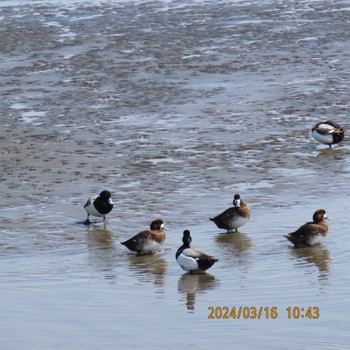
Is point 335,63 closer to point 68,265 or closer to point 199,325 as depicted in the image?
point 68,265

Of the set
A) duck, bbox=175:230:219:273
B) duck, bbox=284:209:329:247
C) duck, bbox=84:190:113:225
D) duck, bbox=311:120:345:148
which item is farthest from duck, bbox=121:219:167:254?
duck, bbox=311:120:345:148

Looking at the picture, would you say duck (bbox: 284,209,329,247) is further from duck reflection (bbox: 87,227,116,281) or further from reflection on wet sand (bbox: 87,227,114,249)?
reflection on wet sand (bbox: 87,227,114,249)

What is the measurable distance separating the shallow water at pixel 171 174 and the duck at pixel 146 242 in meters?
0.20

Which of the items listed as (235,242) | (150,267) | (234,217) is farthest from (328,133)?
(150,267)

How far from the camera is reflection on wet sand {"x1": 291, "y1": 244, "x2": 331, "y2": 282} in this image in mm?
15386

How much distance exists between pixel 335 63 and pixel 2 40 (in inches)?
504

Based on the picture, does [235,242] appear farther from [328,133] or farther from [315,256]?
[328,133]

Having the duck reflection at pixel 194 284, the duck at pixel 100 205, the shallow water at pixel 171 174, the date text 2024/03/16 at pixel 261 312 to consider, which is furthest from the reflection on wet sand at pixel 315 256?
the duck at pixel 100 205

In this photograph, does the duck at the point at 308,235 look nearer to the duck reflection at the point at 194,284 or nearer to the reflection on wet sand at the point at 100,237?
the duck reflection at the point at 194,284

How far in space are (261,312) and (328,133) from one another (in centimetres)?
1047

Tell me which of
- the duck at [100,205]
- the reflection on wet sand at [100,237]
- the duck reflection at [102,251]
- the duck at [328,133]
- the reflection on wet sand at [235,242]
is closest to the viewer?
the duck reflection at [102,251]

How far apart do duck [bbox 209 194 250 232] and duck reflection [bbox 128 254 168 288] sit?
1.42 m

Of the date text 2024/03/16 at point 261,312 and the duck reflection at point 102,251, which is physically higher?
the date text 2024/03/16 at point 261,312

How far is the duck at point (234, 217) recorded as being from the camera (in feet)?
57.0
